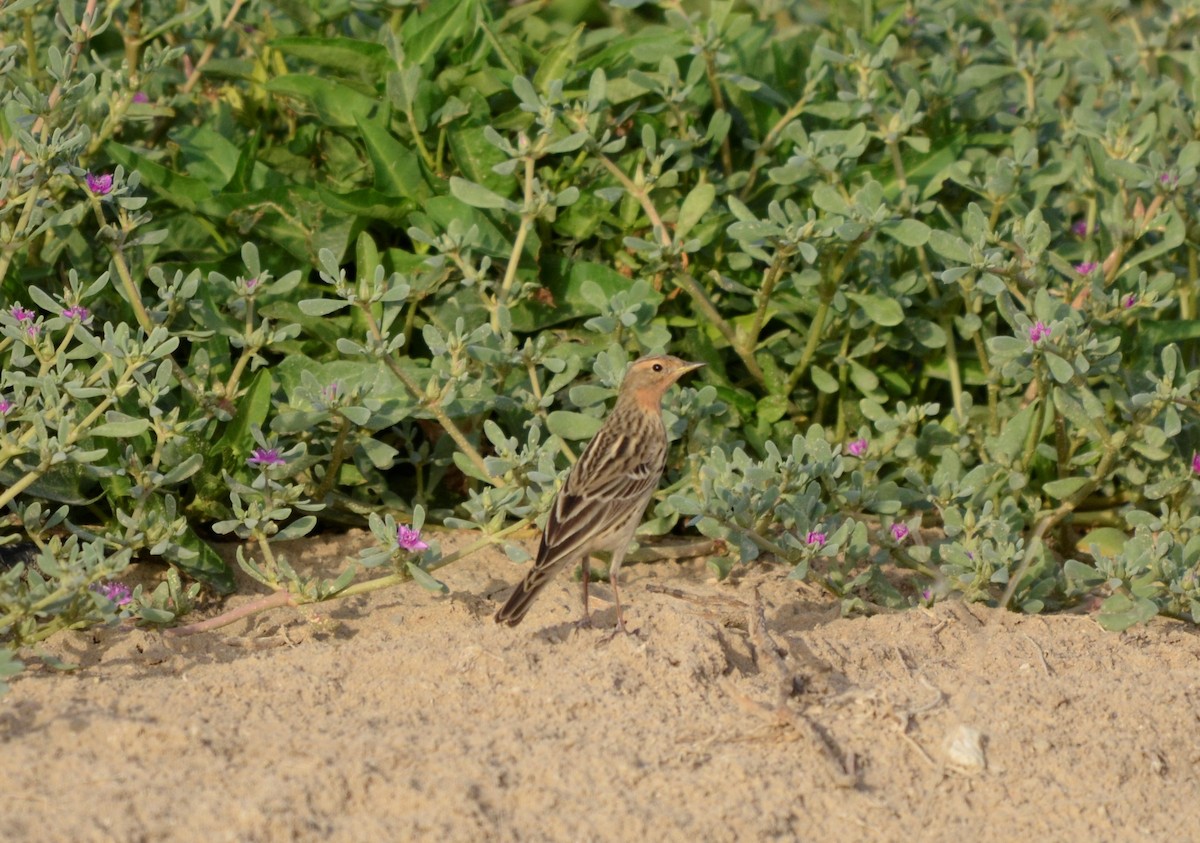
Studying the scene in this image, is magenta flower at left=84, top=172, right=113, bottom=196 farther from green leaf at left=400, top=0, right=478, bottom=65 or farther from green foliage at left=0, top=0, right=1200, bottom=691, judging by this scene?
green leaf at left=400, top=0, right=478, bottom=65

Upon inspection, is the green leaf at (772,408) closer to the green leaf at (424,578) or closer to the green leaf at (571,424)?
the green leaf at (571,424)

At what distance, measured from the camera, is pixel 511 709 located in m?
4.85

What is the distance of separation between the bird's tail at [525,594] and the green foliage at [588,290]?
0.93 feet

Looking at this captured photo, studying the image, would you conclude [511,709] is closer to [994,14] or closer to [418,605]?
[418,605]

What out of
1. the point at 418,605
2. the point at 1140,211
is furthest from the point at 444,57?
the point at 1140,211

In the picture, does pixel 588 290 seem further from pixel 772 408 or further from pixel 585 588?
pixel 585 588

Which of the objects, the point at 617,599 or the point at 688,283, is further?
the point at 688,283

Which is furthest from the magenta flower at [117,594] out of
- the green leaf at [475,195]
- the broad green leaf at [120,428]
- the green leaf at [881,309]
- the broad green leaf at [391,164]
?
the green leaf at [881,309]

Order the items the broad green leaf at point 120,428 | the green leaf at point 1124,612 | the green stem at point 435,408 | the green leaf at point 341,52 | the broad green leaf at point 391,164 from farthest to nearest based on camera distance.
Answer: the green leaf at point 341,52 → the broad green leaf at point 391,164 → the green stem at point 435,408 → the green leaf at point 1124,612 → the broad green leaf at point 120,428

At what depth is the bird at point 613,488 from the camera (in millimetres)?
5664

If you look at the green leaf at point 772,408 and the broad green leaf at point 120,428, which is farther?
the green leaf at point 772,408

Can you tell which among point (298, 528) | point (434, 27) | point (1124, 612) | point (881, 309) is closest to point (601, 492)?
point (298, 528)

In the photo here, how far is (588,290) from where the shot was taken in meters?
6.64

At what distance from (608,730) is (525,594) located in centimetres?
91
